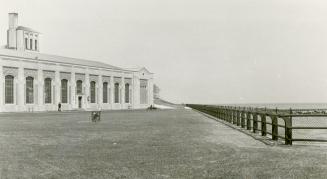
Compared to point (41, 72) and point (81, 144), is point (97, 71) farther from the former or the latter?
point (81, 144)

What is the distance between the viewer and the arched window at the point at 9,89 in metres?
59.5

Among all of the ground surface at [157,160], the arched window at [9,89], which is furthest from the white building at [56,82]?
the ground surface at [157,160]

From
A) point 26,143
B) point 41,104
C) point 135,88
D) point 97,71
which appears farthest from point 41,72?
point 26,143

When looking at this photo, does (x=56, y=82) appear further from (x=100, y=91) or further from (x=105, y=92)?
(x=105, y=92)

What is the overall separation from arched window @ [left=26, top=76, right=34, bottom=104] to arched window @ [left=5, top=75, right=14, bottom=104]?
299cm

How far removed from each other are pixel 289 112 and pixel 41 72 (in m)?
55.2

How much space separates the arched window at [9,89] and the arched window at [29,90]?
2988 millimetres

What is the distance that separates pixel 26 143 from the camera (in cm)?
1423

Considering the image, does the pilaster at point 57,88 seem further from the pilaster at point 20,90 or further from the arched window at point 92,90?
the arched window at point 92,90

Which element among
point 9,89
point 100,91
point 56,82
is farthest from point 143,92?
point 9,89

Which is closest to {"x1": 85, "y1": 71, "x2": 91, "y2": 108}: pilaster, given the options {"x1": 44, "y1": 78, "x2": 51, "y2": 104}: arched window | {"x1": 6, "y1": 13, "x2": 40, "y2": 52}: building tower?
{"x1": 44, "y1": 78, "x2": 51, "y2": 104}: arched window

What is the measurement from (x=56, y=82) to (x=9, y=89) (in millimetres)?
9986

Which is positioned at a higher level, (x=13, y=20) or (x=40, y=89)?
(x=13, y=20)

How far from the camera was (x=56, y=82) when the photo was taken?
2714 inches
